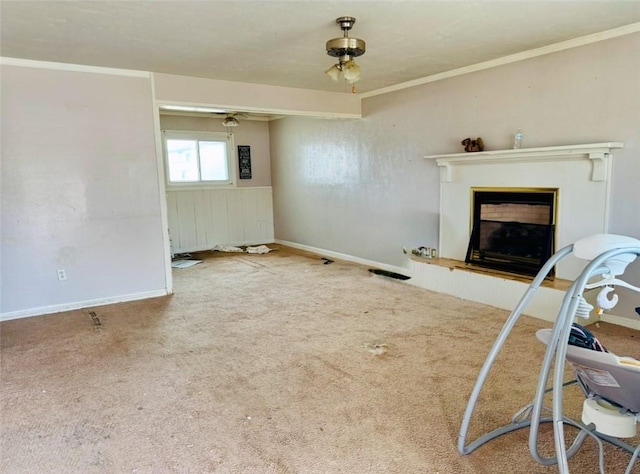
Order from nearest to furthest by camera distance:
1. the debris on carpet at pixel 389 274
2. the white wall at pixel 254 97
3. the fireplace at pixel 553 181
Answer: the fireplace at pixel 553 181, the white wall at pixel 254 97, the debris on carpet at pixel 389 274

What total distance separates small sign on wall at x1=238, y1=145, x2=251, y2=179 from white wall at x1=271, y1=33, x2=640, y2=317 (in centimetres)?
47

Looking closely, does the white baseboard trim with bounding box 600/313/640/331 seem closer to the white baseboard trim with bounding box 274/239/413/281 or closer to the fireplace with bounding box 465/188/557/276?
the fireplace with bounding box 465/188/557/276

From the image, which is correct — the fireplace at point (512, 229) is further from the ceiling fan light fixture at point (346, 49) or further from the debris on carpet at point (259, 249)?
the debris on carpet at point (259, 249)

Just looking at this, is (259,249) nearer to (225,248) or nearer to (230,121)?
(225,248)

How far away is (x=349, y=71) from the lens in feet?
10.1

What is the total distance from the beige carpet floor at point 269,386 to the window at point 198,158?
3.50 metres

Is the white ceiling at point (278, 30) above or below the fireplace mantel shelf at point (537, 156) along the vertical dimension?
above

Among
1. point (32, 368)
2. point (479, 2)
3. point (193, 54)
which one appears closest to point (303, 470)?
point (32, 368)

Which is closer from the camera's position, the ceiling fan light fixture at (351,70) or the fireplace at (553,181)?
the ceiling fan light fixture at (351,70)

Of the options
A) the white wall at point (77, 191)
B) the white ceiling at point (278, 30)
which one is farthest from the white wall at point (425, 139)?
the white wall at point (77, 191)

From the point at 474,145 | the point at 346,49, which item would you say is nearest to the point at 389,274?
the point at 474,145

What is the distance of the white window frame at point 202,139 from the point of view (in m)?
7.08

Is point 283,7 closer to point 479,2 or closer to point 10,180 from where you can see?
point 479,2

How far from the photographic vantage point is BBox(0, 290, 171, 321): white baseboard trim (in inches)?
155
